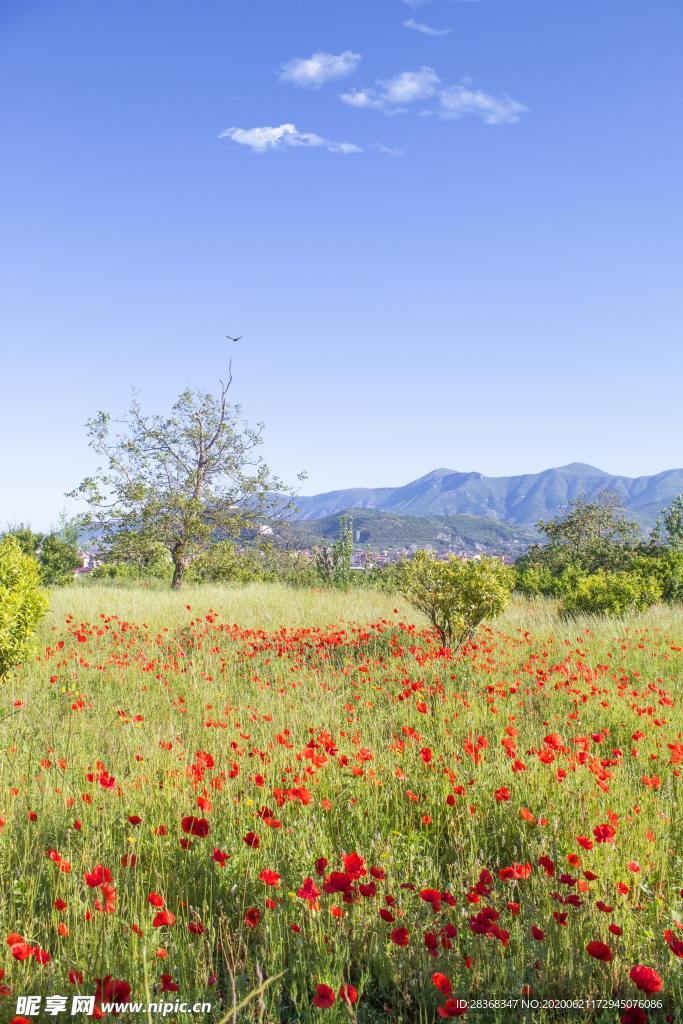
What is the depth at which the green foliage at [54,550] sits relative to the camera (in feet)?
74.1

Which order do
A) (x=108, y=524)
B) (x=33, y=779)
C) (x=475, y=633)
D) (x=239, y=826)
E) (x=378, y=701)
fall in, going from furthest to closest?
(x=108, y=524), (x=475, y=633), (x=378, y=701), (x=33, y=779), (x=239, y=826)

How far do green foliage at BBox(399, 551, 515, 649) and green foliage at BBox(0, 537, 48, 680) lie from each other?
5083 millimetres

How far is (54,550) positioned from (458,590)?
18.6 m

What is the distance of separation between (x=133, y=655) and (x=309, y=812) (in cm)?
524

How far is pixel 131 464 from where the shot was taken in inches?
739

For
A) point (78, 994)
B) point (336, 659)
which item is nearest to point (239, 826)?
point (78, 994)

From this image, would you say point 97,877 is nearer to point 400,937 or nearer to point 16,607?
point 400,937

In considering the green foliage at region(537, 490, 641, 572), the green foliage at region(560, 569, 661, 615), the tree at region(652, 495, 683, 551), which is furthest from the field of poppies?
the tree at region(652, 495, 683, 551)

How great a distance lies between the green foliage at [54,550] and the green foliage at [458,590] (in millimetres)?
17155

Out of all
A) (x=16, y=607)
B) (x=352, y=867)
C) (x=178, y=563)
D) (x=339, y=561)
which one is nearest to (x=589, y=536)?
(x=339, y=561)

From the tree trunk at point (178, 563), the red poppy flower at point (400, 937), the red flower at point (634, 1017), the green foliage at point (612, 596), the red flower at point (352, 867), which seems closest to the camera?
the red flower at point (634, 1017)

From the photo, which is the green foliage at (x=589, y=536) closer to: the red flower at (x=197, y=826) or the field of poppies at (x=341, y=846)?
the field of poppies at (x=341, y=846)

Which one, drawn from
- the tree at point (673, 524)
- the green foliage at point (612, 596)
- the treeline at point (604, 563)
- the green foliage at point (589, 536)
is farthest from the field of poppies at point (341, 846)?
the tree at point (673, 524)

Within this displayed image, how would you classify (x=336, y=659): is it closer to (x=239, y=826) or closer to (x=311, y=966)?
(x=239, y=826)
